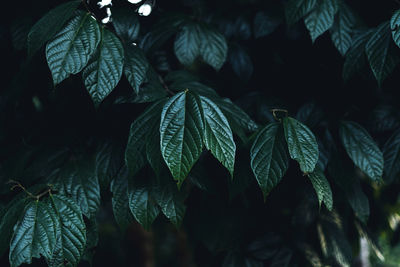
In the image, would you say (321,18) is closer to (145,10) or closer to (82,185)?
(145,10)

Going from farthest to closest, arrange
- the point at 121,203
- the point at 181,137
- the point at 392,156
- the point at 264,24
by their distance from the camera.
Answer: the point at 264,24, the point at 392,156, the point at 121,203, the point at 181,137

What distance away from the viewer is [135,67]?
3.68 ft

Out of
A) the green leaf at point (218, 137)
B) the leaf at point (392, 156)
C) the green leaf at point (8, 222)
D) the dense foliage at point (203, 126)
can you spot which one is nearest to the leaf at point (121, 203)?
the dense foliage at point (203, 126)

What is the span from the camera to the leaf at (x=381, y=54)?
3.69 feet

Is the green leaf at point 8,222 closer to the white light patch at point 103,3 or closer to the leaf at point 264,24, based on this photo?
the white light patch at point 103,3

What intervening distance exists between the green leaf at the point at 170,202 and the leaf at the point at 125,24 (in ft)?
1.49

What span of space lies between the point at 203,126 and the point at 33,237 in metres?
0.49

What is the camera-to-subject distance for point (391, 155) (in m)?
1.30

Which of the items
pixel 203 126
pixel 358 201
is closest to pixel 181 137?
pixel 203 126

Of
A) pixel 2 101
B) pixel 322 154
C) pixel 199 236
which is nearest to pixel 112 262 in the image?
pixel 199 236

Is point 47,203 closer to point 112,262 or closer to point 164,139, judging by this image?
point 164,139

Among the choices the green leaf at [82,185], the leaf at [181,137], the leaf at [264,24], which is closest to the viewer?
the leaf at [181,137]

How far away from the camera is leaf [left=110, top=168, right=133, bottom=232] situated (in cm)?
116

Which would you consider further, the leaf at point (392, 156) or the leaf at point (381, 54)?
the leaf at point (392, 156)
